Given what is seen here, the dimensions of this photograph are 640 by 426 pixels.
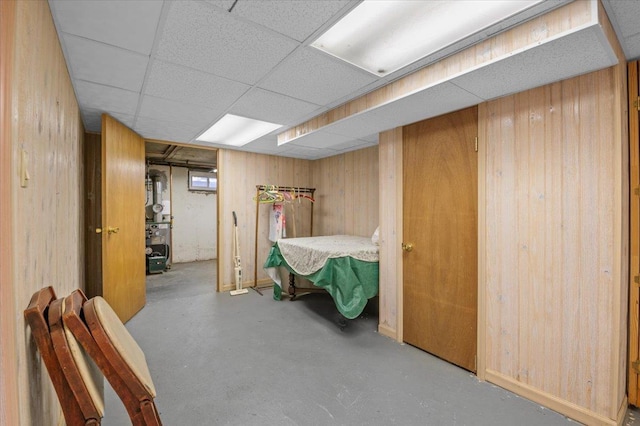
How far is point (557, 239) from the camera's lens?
1.82 meters

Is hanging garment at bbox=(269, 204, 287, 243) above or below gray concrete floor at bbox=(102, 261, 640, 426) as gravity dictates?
above

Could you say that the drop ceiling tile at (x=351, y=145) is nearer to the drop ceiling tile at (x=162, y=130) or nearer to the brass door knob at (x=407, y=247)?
the brass door knob at (x=407, y=247)

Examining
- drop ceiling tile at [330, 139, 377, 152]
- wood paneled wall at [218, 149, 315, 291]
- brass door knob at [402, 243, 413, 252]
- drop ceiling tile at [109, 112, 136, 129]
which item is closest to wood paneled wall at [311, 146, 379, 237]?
drop ceiling tile at [330, 139, 377, 152]

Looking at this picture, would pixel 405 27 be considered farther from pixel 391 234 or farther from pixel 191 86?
pixel 391 234

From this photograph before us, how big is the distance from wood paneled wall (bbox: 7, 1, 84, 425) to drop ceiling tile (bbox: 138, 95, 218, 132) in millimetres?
765

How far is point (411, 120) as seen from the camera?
99.2 inches

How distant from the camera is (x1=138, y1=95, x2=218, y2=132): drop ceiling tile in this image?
242 cm

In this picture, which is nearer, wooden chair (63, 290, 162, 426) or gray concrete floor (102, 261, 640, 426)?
wooden chair (63, 290, 162, 426)

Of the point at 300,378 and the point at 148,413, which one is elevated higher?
the point at 148,413

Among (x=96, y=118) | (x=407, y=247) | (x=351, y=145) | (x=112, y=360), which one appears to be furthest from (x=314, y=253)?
(x=96, y=118)

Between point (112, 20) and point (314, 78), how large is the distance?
3.77 feet

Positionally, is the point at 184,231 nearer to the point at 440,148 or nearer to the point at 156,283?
the point at 156,283

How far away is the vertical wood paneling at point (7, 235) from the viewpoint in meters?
0.77

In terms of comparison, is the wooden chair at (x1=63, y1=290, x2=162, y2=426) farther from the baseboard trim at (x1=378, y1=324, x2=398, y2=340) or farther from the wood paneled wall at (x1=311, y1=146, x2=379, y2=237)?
the wood paneled wall at (x1=311, y1=146, x2=379, y2=237)
